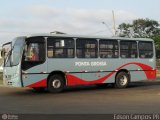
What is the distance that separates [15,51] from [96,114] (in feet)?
28.7

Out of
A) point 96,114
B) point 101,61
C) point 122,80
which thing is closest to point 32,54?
point 101,61

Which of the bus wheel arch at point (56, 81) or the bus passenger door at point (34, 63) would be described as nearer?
the bus passenger door at point (34, 63)

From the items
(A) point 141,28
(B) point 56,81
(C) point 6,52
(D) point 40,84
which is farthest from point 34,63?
(A) point 141,28

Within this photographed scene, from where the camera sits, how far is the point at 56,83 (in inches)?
838

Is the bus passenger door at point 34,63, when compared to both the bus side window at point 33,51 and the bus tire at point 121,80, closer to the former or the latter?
the bus side window at point 33,51

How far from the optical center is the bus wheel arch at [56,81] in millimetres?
21125

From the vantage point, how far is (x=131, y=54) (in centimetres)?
2472

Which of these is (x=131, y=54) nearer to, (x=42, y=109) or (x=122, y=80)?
(x=122, y=80)

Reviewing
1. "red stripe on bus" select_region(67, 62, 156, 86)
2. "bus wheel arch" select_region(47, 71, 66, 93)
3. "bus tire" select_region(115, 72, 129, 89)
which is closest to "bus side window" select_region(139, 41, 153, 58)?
"red stripe on bus" select_region(67, 62, 156, 86)

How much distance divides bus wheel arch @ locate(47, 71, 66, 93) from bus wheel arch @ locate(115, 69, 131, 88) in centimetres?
379

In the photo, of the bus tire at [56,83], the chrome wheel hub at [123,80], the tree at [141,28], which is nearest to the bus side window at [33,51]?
the bus tire at [56,83]

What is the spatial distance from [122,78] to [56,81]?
4.67m

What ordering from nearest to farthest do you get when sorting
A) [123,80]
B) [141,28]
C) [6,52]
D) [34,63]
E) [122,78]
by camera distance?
[34,63] → [6,52] → [122,78] → [123,80] → [141,28]

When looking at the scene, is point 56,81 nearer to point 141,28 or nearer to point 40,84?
point 40,84
